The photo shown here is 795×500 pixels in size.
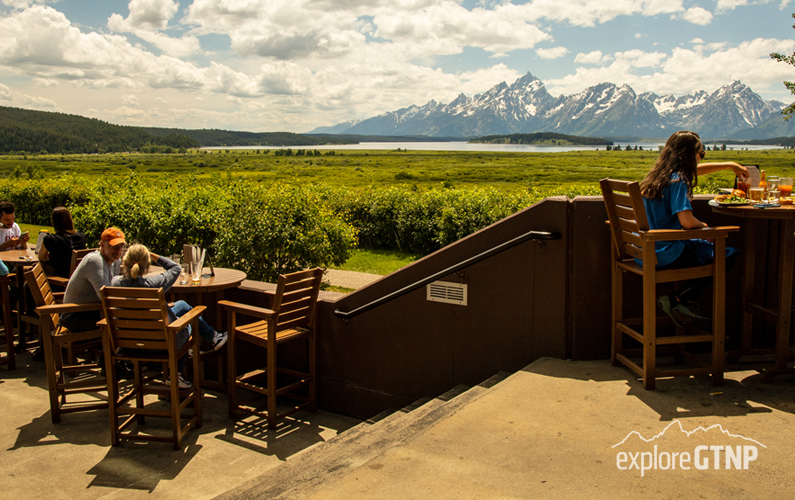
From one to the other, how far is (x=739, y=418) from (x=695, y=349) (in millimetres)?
1395

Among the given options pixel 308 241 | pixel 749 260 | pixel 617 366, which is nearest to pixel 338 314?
pixel 617 366

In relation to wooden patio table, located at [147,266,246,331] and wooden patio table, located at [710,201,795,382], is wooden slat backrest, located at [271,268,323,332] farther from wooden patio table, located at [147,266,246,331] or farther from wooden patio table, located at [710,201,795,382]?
wooden patio table, located at [710,201,795,382]

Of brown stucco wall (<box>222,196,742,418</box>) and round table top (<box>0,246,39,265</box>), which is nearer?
brown stucco wall (<box>222,196,742,418</box>)

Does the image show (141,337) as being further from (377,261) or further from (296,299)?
(377,261)

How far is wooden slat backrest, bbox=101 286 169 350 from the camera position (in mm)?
4148

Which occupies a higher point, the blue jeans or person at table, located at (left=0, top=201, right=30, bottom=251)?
person at table, located at (left=0, top=201, right=30, bottom=251)

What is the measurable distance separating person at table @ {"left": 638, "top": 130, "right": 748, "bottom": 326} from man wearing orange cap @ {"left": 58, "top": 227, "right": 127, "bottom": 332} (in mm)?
4280

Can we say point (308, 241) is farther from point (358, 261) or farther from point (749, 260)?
point (749, 260)

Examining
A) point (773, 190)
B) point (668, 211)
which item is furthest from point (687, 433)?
point (773, 190)

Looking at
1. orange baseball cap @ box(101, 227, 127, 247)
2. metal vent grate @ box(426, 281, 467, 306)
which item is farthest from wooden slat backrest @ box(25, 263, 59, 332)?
metal vent grate @ box(426, 281, 467, 306)

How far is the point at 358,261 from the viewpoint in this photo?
15.2 m

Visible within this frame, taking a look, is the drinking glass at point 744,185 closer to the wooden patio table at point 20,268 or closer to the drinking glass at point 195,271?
the drinking glass at point 195,271

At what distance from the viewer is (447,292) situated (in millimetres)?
4887

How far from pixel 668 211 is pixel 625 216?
Result: 0.30 meters
